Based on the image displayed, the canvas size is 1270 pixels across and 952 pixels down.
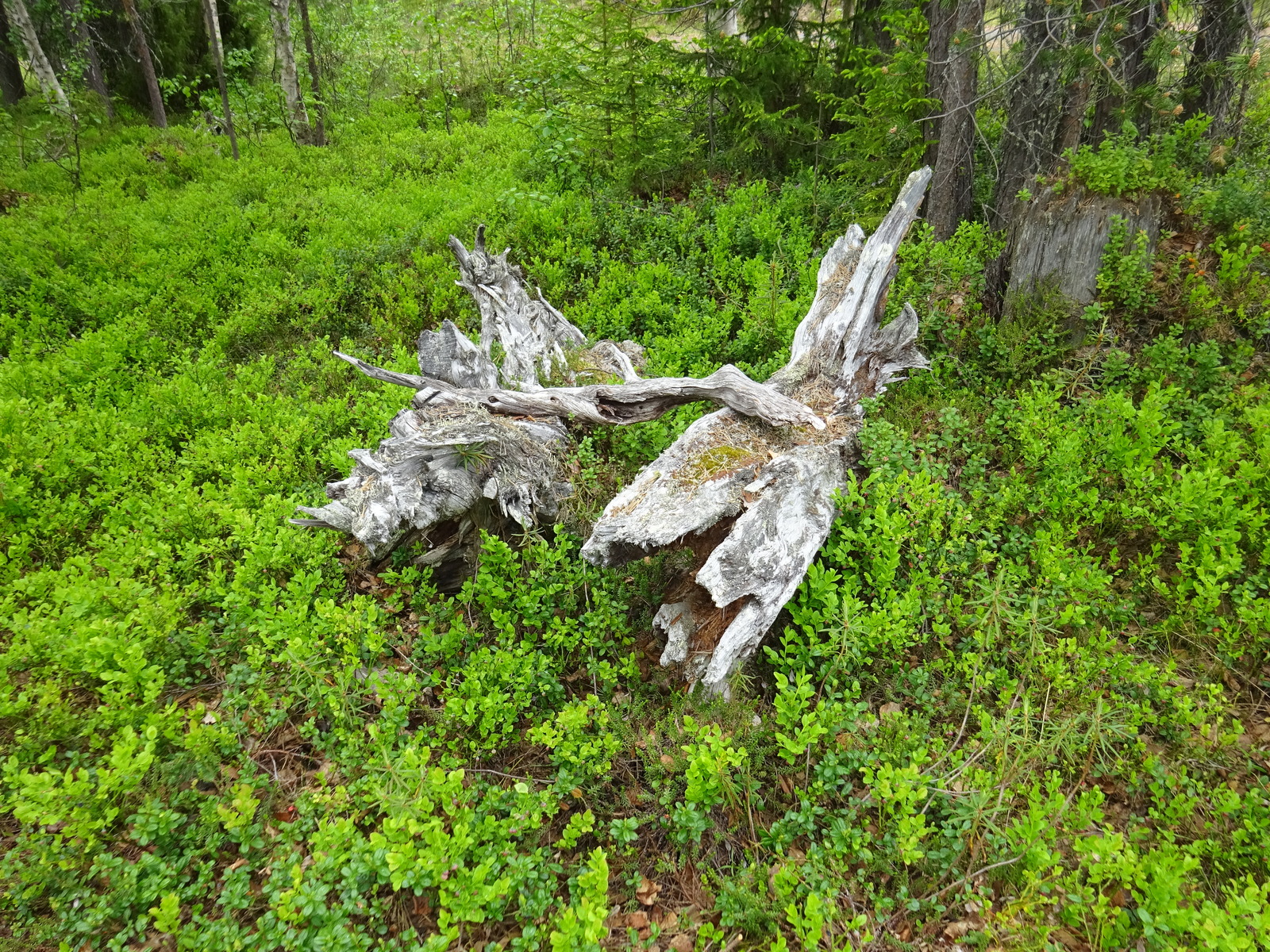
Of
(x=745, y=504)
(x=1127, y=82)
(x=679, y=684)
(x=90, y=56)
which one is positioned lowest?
(x=679, y=684)

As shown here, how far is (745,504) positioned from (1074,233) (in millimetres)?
4409

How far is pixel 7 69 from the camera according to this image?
15.1 m

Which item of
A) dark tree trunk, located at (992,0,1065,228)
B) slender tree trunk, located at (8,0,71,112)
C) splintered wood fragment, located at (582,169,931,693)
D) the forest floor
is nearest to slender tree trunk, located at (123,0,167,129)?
slender tree trunk, located at (8,0,71,112)

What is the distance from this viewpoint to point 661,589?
4172 mm

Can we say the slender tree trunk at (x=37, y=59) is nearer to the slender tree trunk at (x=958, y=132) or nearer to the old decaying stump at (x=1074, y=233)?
the slender tree trunk at (x=958, y=132)

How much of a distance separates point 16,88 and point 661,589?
22.2 metres

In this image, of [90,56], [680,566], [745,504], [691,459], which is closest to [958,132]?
[691,459]

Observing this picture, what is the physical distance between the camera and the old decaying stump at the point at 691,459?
3.70 m

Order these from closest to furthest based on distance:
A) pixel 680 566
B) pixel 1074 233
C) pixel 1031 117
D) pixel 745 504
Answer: pixel 745 504
pixel 680 566
pixel 1074 233
pixel 1031 117

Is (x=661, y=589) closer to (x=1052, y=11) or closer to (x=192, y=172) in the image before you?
(x=1052, y=11)

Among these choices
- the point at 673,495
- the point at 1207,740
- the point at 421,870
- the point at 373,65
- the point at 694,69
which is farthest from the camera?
the point at 373,65

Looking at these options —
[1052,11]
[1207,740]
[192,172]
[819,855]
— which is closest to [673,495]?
[819,855]

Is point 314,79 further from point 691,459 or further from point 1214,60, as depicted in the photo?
point 1214,60

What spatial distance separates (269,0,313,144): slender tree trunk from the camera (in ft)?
39.7
